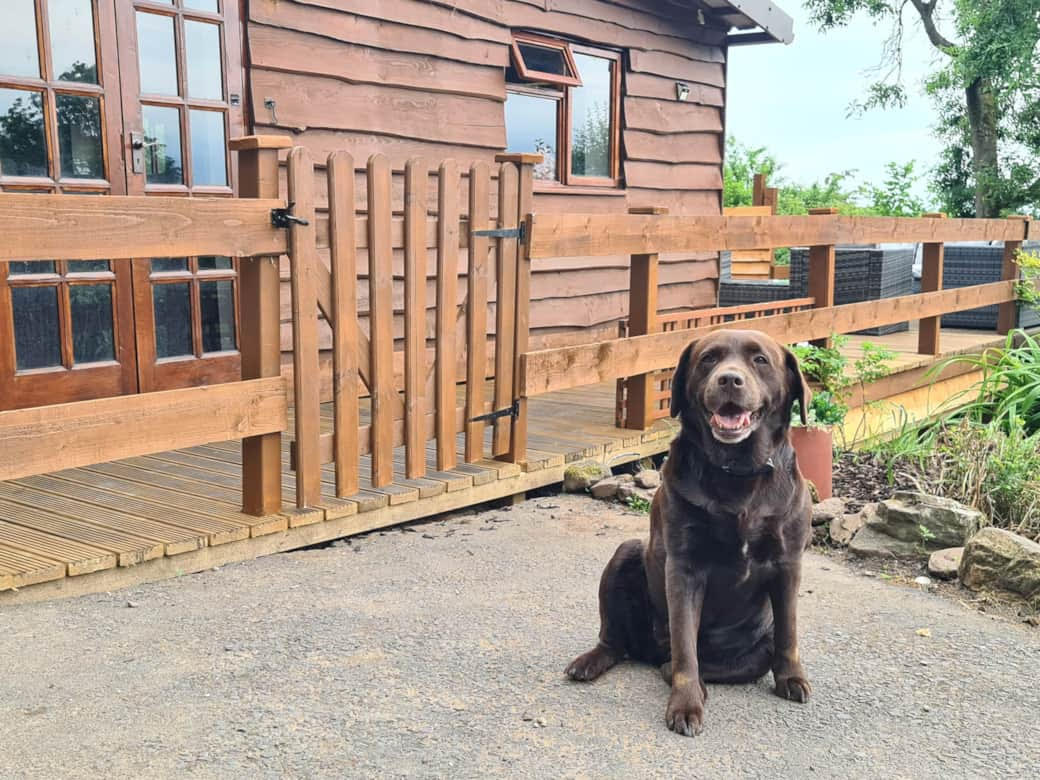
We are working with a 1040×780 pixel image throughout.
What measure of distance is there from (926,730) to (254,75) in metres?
5.02

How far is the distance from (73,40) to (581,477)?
3372 millimetres

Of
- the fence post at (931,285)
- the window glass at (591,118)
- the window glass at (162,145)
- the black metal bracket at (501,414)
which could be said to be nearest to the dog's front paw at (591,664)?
the black metal bracket at (501,414)

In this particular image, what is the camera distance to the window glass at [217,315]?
19.9 ft

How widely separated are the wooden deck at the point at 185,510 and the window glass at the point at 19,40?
1975mm

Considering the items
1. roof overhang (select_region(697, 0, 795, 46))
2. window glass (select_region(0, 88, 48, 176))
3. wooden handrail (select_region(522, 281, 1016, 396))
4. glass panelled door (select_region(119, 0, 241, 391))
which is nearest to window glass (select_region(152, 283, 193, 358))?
glass panelled door (select_region(119, 0, 241, 391))

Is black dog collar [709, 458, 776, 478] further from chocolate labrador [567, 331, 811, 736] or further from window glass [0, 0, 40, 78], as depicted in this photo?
window glass [0, 0, 40, 78]

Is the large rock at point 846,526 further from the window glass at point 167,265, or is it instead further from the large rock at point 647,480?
the window glass at point 167,265

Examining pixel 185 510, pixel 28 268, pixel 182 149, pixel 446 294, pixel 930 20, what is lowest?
pixel 185 510

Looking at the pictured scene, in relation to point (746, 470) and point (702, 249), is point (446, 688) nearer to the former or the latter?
point (746, 470)

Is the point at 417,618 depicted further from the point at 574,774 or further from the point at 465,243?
the point at 465,243

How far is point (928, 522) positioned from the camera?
14.3 feet

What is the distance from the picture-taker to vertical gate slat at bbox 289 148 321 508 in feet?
13.5

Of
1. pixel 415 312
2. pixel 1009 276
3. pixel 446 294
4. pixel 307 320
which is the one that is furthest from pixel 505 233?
pixel 1009 276

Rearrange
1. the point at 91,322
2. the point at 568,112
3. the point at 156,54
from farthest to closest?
the point at 568,112
the point at 156,54
the point at 91,322
